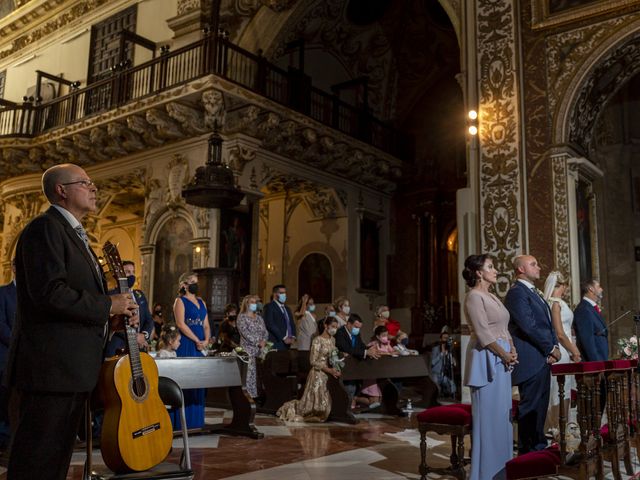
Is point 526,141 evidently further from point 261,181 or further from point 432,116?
point 432,116

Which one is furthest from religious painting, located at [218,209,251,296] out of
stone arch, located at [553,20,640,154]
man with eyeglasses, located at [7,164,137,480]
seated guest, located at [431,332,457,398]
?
man with eyeglasses, located at [7,164,137,480]

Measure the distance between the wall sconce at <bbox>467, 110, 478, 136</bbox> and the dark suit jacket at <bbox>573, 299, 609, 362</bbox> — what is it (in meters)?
3.63

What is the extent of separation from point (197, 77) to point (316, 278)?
599 centimetres

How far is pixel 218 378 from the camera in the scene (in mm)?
6234

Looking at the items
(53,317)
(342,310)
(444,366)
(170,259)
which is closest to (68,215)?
(53,317)

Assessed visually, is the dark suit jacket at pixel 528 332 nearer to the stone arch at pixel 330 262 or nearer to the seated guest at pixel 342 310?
the seated guest at pixel 342 310

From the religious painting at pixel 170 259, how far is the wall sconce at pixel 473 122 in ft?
21.7

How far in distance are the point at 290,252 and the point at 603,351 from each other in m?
10.8

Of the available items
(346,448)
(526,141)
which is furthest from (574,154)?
(346,448)

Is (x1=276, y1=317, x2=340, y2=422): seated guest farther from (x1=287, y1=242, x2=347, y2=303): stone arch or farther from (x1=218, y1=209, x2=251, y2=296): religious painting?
(x1=287, y1=242, x2=347, y2=303): stone arch

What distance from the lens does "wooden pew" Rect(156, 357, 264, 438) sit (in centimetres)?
585

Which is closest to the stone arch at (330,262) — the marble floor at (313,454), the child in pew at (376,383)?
the child in pew at (376,383)

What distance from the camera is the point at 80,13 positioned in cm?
1672

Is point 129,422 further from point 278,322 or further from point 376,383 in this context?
point 278,322
